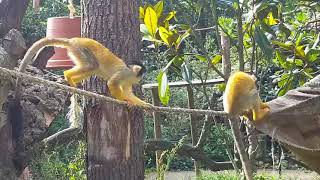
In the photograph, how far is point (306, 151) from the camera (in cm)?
271

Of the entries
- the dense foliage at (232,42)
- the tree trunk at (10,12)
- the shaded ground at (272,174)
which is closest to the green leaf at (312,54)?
the dense foliage at (232,42)

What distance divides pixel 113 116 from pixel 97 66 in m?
0.26

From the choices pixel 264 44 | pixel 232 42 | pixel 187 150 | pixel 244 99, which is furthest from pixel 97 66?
pixel 187 150

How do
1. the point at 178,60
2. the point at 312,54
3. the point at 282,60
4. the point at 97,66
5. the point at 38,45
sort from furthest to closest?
the point at 282,60 < the point at 312,54 < the point at 178,60 < the point at 97,66 < the point at 38,45

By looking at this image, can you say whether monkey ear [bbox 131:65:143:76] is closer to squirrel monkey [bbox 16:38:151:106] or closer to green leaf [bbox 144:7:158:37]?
squirrel monkey [bbox 16:38:151:106]

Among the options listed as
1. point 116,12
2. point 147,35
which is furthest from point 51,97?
point 116,12

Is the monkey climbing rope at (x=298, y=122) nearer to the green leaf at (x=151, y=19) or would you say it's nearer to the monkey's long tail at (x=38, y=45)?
the monkey's long tail at (x=38, y=45)

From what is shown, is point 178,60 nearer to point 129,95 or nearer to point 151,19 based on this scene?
point 151,19

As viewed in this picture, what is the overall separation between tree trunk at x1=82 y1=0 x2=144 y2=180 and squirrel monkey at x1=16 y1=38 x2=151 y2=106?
0.40 feet

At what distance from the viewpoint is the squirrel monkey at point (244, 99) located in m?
2.52

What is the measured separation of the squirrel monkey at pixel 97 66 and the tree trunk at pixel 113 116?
122 millimetres

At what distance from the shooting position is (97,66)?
250cm

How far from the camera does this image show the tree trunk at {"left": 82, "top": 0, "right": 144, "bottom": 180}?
2568 mm

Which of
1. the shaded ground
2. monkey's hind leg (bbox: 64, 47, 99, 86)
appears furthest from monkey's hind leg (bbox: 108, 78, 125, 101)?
the shaded ground
